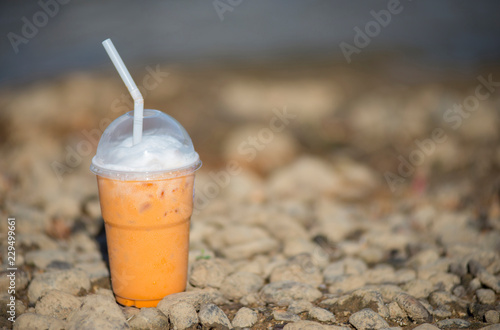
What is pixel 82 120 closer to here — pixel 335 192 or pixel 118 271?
pixel 335 192

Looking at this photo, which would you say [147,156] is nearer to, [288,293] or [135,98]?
[135,98]

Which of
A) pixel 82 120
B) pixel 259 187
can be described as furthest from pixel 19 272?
pixel 82 120

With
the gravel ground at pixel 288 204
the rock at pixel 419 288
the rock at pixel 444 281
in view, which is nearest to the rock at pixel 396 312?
the gravel ground at pixel 288 204

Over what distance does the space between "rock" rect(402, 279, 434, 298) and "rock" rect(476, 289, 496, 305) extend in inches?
10.0

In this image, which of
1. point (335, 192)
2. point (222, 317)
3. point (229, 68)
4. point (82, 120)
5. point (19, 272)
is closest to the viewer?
point (222, 317)

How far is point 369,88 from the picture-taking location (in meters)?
7.10

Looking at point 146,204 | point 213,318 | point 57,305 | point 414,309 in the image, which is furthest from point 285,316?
point 57,305

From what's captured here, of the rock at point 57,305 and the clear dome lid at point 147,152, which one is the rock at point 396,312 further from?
the rock at point 57,305

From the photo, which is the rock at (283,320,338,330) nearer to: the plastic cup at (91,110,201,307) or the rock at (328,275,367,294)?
the rock at (328,275,367,294)

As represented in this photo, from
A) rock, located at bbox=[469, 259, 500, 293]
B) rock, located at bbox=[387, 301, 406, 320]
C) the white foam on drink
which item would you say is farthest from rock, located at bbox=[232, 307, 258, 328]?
rock, located at bbox=[469, 259, 500, 293]

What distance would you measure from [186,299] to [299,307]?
2.00ft

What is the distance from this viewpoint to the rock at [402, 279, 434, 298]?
2.74 metres

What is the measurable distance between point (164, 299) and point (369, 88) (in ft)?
17.9

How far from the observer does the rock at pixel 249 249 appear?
11.0ft
